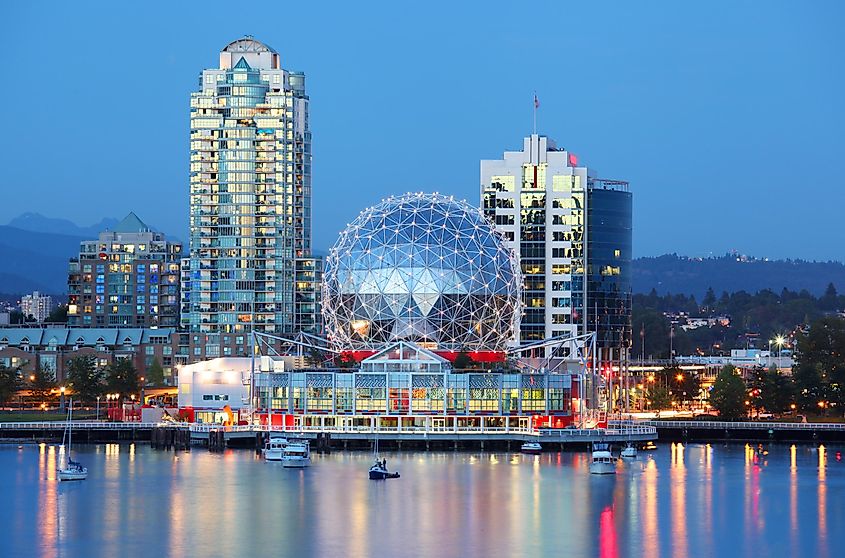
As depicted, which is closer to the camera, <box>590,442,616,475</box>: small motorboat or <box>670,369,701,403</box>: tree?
<box>590,442,616,475</box>: small motorboat

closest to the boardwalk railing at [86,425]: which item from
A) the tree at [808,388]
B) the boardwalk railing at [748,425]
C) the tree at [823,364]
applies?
the boardwalk railing at [748,425]

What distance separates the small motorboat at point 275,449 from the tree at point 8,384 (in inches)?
1521

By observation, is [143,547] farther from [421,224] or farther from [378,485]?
[421,224]

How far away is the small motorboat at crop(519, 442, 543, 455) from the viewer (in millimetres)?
127287

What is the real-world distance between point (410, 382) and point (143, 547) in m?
52.7

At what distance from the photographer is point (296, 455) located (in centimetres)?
11806

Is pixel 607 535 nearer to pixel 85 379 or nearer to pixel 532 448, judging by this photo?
pixel 532 448

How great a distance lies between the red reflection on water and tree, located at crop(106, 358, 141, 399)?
73.1 metres

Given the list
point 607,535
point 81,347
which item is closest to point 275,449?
point 607,535

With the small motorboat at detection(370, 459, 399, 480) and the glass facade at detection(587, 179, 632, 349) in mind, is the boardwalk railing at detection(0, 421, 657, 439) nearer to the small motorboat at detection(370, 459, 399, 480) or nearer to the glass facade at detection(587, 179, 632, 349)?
the small motorboat at detection(370, 459, 399, 480)

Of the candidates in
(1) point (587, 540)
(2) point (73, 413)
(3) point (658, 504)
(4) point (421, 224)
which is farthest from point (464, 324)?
(1) point (587, 540)

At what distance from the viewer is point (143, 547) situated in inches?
3273

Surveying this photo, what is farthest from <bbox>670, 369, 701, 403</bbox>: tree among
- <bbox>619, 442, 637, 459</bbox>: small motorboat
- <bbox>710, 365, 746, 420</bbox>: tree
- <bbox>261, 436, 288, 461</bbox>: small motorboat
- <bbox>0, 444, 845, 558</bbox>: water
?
<bbox>261, 436, 288, 461</bbox>: small motorboat

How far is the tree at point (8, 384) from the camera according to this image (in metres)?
158
